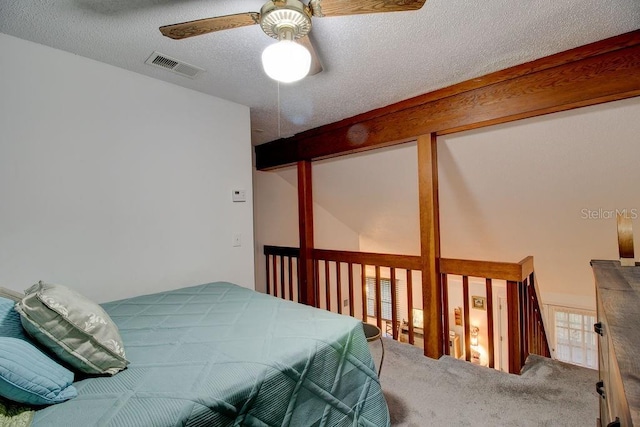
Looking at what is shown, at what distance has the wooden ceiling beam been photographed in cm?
180

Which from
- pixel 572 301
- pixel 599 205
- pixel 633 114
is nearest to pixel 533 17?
pixel 633 114

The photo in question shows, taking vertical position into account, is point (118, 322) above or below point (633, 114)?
below

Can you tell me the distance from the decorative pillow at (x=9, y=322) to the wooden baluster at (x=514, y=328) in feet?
8.87

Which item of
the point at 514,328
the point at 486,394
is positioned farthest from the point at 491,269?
the point at 486,394

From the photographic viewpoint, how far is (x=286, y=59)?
1279 mm

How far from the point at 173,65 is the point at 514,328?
306 cm

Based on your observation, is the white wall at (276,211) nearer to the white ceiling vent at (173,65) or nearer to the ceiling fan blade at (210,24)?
the white ceiling vent at (173,65)

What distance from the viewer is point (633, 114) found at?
204 cm

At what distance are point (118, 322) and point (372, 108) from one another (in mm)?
2532

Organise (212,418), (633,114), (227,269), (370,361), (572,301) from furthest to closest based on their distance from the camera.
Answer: (572,301), (227,269), (633,114), (370,361), (212,418)

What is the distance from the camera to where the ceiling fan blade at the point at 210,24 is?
1218 millimetres

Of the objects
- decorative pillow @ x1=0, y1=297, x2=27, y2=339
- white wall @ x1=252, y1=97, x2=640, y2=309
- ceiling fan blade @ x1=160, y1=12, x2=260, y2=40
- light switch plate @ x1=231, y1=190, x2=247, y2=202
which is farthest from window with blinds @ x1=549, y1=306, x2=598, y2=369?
decorative pillow @ x1=0, y1=297, x2=27, y2=339

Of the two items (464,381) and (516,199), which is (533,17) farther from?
(464,381)

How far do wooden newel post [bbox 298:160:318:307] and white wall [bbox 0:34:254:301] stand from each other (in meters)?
0.91
